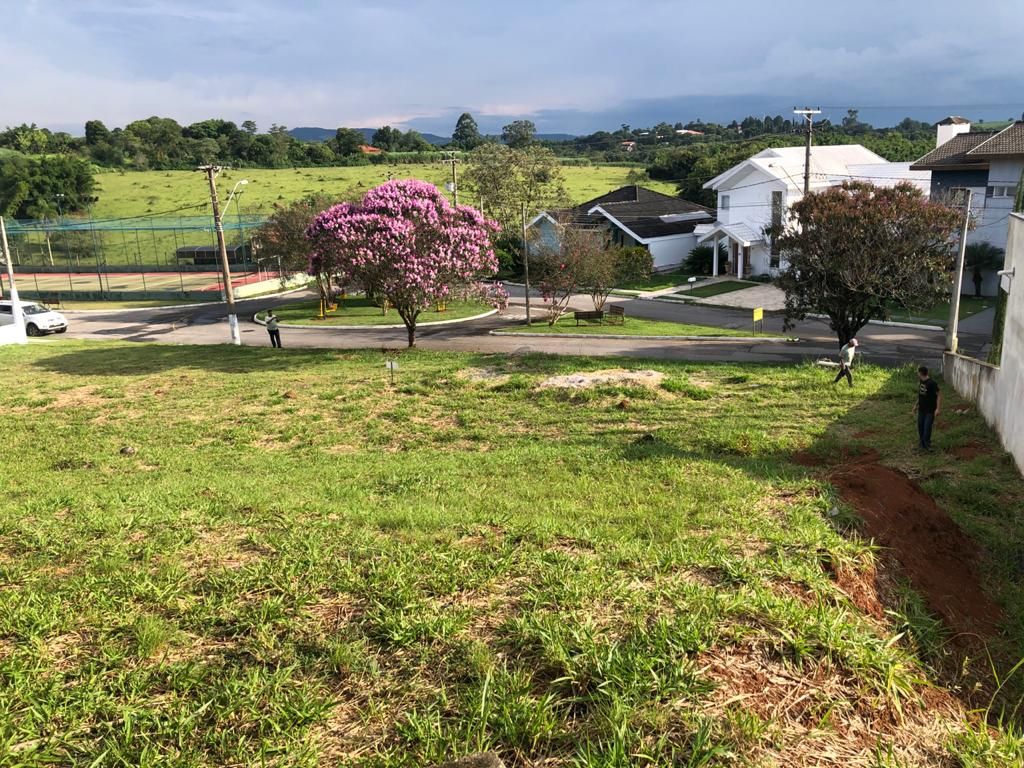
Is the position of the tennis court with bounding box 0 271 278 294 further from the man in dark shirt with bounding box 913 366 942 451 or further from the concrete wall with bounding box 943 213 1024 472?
the man in dark shirt with bounding box 913 366 942 451

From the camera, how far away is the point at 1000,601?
652 centimetres

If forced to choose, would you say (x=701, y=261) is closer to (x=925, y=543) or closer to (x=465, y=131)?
(x=925, y=543)

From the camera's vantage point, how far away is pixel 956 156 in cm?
4072

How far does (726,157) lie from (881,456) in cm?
7113

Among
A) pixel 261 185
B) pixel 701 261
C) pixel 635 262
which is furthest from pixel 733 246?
pixel 261 185

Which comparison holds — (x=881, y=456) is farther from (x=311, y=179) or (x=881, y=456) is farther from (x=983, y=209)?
(x=311, y=179)

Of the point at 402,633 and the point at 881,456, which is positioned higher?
the point at 402,633

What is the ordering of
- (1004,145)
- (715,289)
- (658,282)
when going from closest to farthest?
1. (1004,145)
2. (715,289)
3. (658,282)

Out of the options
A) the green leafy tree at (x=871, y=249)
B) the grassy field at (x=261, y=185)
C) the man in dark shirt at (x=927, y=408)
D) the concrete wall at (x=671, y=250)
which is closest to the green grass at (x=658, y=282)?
the concrete wall at (x=671, y=250)

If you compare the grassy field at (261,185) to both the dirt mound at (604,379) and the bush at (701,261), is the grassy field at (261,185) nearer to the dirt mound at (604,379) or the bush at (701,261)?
the bush at (701,261)

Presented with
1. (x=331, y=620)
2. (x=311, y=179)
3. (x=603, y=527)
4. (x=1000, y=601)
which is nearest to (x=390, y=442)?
(x=603, y=527)

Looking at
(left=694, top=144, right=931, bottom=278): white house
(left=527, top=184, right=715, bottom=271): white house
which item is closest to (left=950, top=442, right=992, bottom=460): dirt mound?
(left=694, top=144, right=931, bottom=278): white house

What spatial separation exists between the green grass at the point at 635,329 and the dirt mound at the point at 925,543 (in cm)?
2268

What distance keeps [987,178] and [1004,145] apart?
214cm
